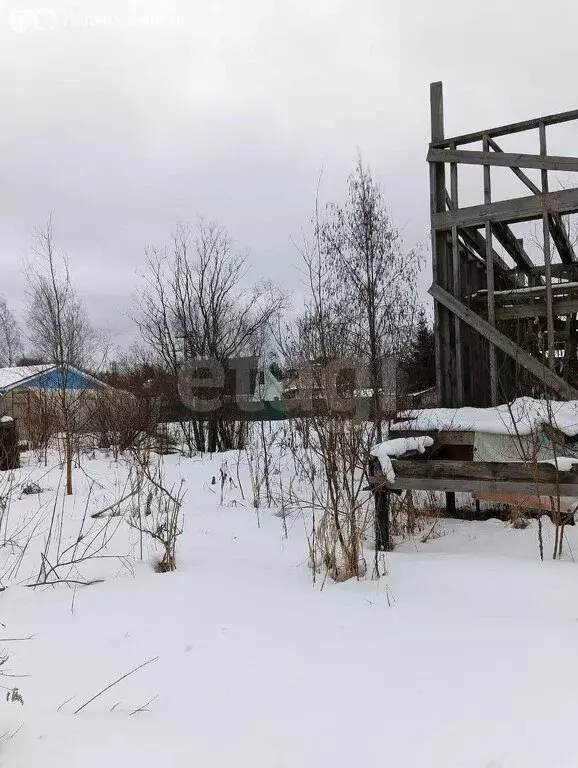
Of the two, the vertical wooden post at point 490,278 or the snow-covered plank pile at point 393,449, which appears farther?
the vertical wooden post at point 490,278

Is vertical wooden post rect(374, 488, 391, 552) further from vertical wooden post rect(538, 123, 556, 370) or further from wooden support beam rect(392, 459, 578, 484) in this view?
vertical wooden post rect(538, 123, 556, 370)

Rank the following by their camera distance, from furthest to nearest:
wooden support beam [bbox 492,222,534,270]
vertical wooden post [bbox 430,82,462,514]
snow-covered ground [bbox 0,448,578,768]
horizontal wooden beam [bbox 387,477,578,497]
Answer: wooden support beam [bbox 492,222,534,270]
vertical wooden post [bbox 430,82,462,514]
horizontal wooden beam [bbox 387,477,578,497]
snow-covered ground [bbox 0,448,578,768]

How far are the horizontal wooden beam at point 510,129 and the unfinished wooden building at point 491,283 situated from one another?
0.01 meters

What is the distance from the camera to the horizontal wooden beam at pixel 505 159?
6.23m

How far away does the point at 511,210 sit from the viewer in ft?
21.7

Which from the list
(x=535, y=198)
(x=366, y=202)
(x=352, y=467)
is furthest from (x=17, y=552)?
(x=366, y=202)

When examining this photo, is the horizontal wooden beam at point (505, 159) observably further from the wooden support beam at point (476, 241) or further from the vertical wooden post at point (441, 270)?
the wooden support beam at point (476, 241)

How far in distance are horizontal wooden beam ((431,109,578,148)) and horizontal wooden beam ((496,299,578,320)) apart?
6.81 ft

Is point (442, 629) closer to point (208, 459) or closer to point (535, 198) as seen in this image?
point (535, 198)

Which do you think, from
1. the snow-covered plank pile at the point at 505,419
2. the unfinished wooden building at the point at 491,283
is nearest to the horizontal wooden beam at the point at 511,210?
the unfinished wooden building at the point at 491,283

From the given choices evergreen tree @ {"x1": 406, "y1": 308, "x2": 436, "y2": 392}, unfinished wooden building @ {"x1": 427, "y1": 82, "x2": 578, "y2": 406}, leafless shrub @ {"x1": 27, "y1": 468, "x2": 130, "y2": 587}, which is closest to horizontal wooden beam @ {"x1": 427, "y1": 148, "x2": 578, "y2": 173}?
unfinished wooden building @ {"x1": 427, "y1": 82, "x2": 578, "y2": 406}

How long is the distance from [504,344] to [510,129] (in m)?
2.60

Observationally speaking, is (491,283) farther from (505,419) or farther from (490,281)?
(505,419)

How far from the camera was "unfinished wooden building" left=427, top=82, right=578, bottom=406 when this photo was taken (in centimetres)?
636
